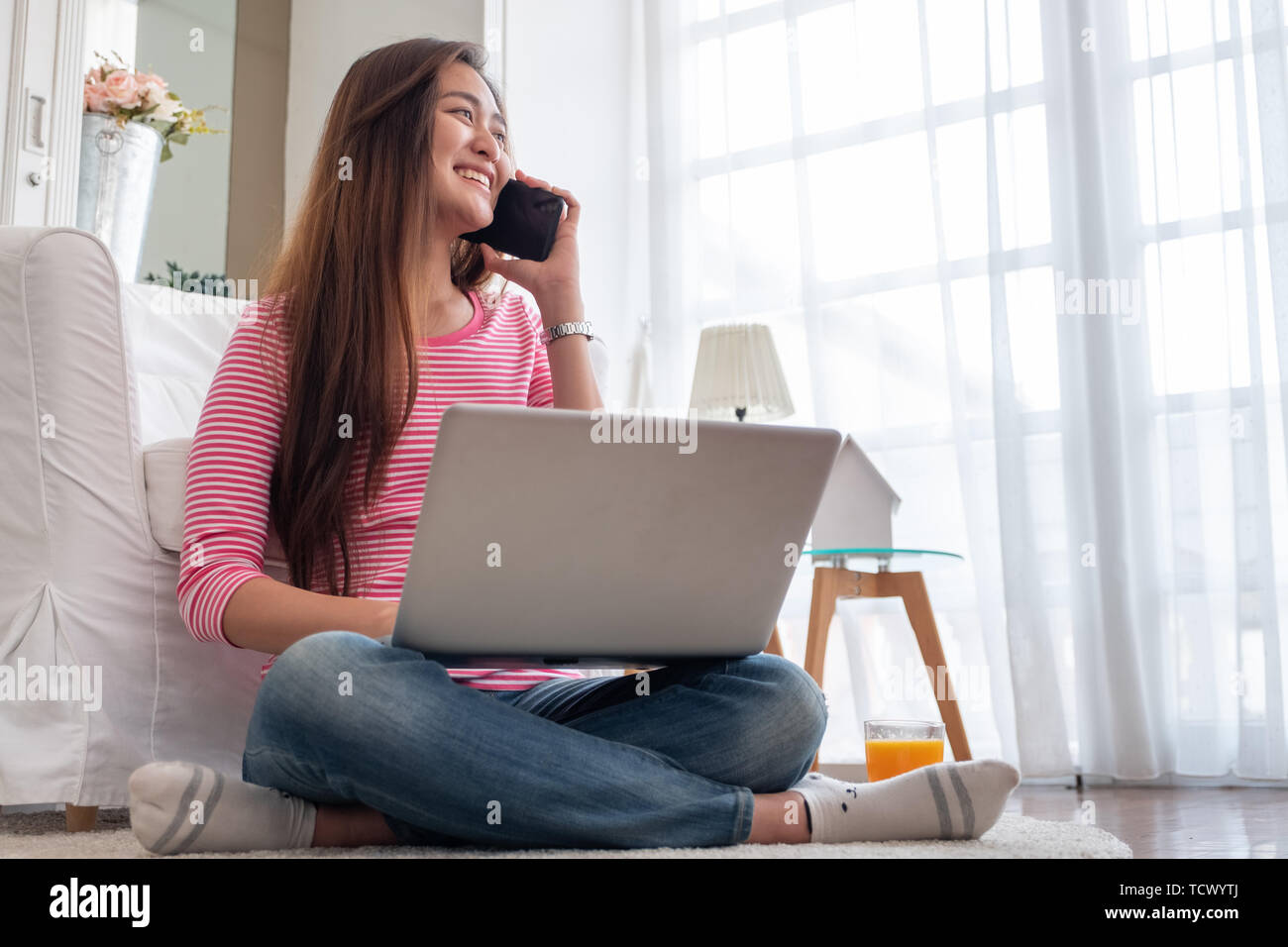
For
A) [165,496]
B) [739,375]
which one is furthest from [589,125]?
[165,496]

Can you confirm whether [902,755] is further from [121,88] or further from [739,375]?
[121,88]

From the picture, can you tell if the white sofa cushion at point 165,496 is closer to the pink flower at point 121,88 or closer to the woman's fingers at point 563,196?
the woman's fingers at point 563,196

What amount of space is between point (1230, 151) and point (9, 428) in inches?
90.1

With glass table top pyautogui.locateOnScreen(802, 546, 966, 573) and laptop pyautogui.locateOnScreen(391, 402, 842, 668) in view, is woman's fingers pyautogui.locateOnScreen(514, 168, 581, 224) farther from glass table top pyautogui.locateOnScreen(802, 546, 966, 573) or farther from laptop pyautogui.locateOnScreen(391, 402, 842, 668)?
glass table top pyautogui.locateOnScreen(802, 546, 966, 573)

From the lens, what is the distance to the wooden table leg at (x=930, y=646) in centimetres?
220

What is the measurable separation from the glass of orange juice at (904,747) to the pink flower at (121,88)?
2110mm

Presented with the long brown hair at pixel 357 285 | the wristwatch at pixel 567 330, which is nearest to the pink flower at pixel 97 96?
the long brown hair at pixel 357 285

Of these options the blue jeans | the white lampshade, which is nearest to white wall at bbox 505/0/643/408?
the white lampshade

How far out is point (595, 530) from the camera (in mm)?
959

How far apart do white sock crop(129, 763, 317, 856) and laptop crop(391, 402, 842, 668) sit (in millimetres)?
199

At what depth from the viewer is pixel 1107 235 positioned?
260cm

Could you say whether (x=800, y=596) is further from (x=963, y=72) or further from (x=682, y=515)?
(x=682, y=515)
